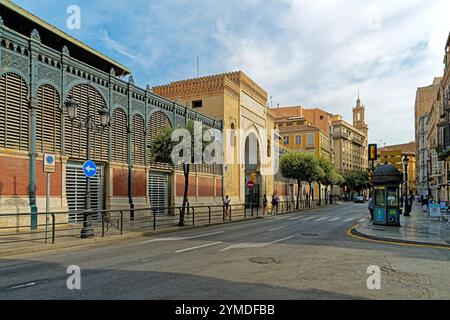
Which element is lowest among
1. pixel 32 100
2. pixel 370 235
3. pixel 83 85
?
pixel 370 235

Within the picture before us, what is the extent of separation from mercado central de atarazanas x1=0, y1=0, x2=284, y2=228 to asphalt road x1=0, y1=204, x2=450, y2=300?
13.3ft

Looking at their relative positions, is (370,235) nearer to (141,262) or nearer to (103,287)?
(141,262)

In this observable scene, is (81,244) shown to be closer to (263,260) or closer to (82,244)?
(82,244)

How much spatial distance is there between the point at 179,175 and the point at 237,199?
1081cm

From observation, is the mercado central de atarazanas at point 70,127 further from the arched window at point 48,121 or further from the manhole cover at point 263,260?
the manhole cover at point 263,260

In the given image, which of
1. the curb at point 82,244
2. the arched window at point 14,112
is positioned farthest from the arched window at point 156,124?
the arched window at point 14,112

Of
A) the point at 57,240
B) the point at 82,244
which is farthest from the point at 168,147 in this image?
the point at 57,240

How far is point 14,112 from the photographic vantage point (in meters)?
14.7

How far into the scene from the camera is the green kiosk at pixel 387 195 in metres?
17.8

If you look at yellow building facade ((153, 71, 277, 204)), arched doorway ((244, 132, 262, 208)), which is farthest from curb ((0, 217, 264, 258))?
arched doorway ((244, 132, 262, 208))

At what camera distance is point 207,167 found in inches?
1225

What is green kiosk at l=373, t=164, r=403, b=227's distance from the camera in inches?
701

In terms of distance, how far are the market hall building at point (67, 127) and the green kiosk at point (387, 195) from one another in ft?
45.0
